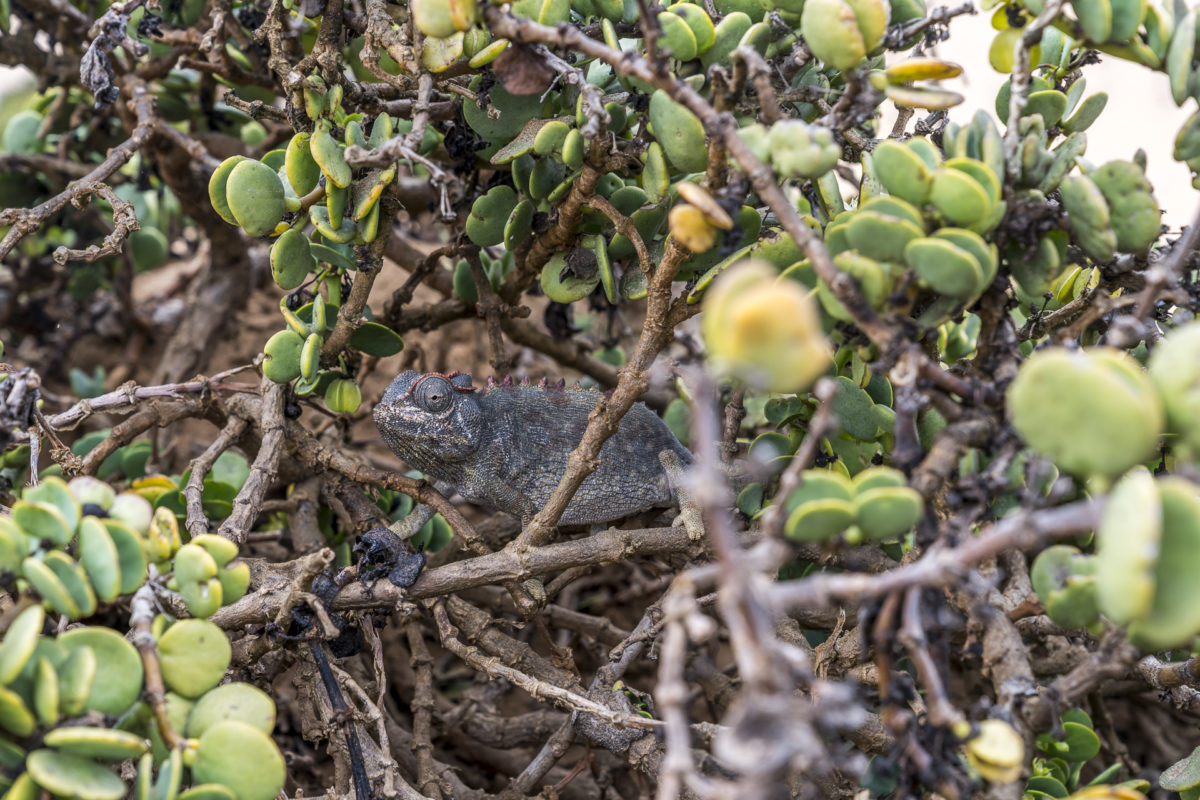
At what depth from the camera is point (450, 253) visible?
171 cm

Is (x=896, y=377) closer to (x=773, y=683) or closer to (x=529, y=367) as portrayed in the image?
(x=773, y=683)

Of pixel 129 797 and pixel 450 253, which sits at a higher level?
pixel 450 253

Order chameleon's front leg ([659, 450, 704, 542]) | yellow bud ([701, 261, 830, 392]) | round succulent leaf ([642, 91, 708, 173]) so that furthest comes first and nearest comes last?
chameleon's front leg ([659, 450, 704, 542]) → round succulent leaf ([642, 91, 708, 173]) → yellow bud ([701, 261, 830, 392])

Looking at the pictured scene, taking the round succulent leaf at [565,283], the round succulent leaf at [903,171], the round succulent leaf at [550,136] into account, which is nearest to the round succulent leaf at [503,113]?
the round succulent leaf at [550,136]

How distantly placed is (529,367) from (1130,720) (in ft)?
5.82

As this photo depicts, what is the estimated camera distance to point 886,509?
2.35ft

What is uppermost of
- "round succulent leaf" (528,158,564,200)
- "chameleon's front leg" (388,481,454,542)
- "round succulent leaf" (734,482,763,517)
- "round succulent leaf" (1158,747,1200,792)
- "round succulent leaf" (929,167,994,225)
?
"round succulent leaf" (929,167,994,225)

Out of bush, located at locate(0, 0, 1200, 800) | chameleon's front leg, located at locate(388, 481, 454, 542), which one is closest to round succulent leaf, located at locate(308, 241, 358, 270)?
bush, located at locate(0, 0, 1200, 800)

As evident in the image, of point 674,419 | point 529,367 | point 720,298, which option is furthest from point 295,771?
point 720,298

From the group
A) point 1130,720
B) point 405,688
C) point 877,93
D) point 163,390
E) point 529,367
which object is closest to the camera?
point 877,93

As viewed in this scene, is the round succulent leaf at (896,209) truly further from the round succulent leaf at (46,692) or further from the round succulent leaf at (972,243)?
the round succulent leaf at (46,692)

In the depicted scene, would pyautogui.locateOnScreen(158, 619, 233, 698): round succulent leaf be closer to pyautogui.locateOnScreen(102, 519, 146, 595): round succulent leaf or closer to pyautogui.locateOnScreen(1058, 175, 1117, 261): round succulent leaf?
pyautogui.locateOnScreen(102, 519, 146, 595): round succulent leaf

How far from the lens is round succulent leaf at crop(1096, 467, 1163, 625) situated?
1.85 ft

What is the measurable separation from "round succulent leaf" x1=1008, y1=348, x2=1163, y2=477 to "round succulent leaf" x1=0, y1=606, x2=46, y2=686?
0.78m
